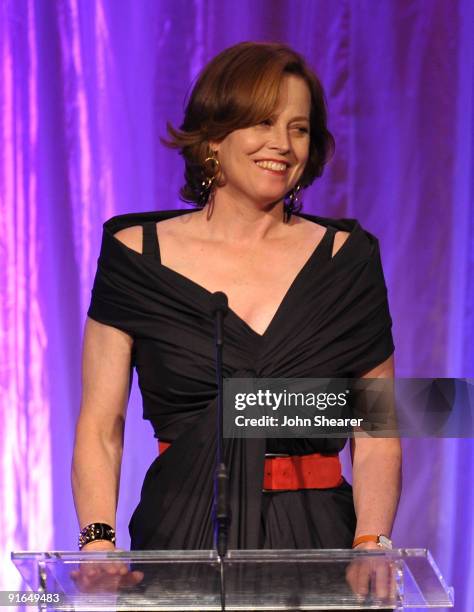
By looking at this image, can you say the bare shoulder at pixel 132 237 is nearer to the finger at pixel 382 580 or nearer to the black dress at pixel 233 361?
the black dress at pixel 233 361

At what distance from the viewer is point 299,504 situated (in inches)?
74.6

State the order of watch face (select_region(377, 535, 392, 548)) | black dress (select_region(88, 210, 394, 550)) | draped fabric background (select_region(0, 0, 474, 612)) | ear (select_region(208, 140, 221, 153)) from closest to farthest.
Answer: watch face (select_region(377, 535, 392, 548)) → black dress (select_region(88, 210, 394, 550)) → ear (select_region(208, 140, 221, 153)) → draped fabric background (select_region(0, 0, 474, 612))

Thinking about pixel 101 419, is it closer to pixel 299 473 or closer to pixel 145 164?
pixel 299 473

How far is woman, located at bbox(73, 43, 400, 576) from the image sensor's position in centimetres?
190

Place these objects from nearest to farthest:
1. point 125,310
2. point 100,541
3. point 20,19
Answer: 1. point 100,541
2. point 125,310
3. point 20,19

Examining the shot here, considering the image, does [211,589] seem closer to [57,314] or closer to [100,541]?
→ [100,541]

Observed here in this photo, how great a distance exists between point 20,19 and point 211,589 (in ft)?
5.73

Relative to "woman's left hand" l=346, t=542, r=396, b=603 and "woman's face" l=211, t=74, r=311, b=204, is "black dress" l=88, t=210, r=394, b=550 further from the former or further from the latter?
"woman's left hand" l=346, t=542, r=396, b=603

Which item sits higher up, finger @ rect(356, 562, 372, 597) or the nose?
the nose

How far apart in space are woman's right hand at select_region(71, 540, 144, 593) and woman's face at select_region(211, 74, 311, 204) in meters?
0.86

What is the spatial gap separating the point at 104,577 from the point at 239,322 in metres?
0.67

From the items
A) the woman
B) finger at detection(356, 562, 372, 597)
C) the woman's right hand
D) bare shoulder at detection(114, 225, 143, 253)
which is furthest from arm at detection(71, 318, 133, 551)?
finger at detection(356, 562, 372, 597)

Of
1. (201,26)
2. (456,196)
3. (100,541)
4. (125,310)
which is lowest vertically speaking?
(100,541)

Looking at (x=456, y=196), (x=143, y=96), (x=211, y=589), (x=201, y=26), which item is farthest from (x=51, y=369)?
(x=211, y=589)
